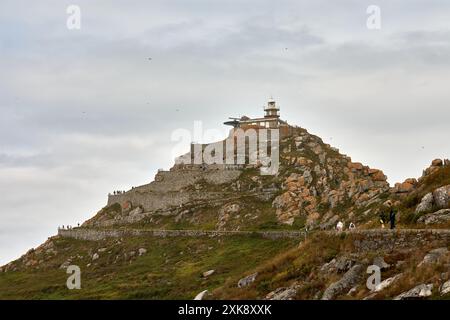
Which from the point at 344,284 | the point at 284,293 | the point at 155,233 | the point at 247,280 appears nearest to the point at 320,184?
the point at 155,233

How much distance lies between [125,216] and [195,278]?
42.0 meters

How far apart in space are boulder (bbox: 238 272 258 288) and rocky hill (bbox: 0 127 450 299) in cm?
15

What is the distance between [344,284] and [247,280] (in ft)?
33.7

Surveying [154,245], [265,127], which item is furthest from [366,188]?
[265,127]

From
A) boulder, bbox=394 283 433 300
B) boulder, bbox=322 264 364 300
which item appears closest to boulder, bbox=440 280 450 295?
boulder, bbox=394 283 433 300

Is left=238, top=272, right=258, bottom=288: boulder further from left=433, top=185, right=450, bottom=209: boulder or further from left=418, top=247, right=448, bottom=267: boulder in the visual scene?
left=418, top=247, right=448, bottom=267: boulder

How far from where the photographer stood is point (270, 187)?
122 m

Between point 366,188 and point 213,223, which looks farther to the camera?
point 213,223

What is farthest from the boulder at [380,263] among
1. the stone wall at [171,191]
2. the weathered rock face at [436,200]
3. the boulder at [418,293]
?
the stone wall at [171,191]

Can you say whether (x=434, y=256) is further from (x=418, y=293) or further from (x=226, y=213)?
(x=226, y=213)

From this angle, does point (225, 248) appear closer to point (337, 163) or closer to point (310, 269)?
point (337, 163)

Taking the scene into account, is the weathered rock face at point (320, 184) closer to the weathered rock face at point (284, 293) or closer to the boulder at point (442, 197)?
the boulder at point (442, 197)

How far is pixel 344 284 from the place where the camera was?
150 feet

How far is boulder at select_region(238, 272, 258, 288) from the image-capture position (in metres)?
54.2
